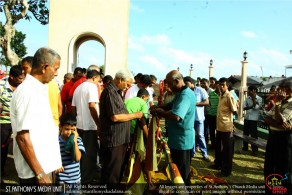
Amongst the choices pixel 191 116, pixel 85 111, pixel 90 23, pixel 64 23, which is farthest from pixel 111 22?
pixel 191 116

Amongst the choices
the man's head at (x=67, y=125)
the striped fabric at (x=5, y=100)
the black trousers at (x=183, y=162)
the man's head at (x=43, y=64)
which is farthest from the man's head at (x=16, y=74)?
the black trousers at (x=183, y=162)

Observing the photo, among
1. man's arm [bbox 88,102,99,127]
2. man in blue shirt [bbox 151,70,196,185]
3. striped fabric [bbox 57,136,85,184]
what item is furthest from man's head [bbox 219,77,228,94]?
striped fabric [bbox 57,136,85,184]

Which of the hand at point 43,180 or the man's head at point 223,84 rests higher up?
the man's head at point 223,84

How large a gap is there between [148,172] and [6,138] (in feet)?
7.30

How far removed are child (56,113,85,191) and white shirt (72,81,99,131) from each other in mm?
1131

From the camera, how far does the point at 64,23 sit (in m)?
Result: 11.5

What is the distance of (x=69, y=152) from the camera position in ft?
10.7

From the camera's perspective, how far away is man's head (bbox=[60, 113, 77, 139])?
330cm

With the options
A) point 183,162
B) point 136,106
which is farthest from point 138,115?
point 183,162

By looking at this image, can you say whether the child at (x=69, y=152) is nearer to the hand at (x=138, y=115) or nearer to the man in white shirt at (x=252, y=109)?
the hand at (x=138, y=115)

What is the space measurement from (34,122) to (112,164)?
1.80 metres

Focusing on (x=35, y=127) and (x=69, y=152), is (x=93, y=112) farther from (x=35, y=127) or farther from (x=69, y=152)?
(x=35, y=127)

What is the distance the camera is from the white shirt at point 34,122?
2.13 metres

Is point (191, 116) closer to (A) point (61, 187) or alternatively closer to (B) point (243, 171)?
(A) point (61, 187)
